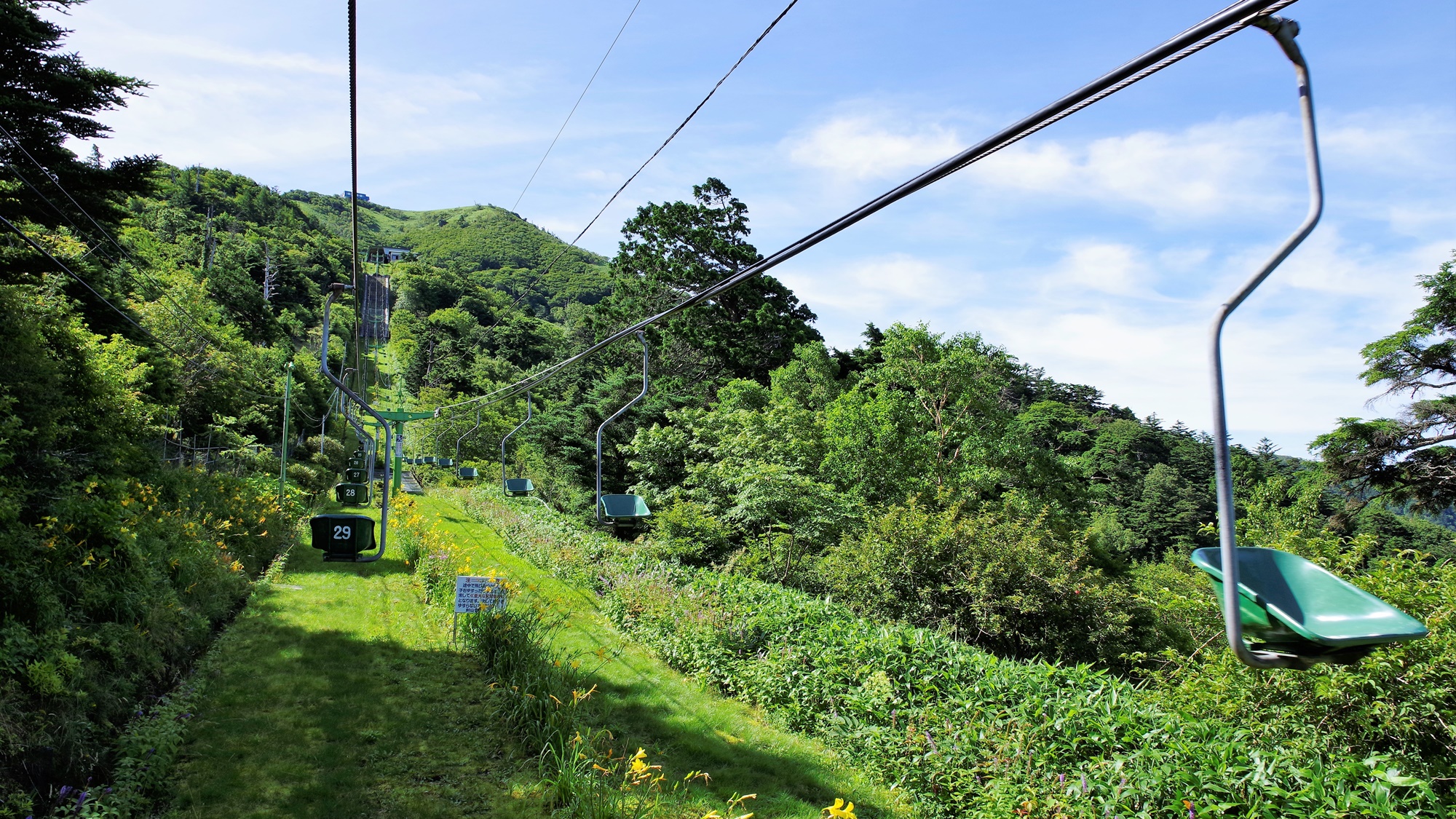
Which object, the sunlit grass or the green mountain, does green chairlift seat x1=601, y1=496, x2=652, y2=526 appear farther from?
the green mountain

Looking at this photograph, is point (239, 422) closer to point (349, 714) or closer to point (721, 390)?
point (721, 390)

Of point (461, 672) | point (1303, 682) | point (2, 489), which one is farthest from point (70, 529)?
point (1303, 682)

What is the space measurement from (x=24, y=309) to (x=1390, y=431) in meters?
29.7

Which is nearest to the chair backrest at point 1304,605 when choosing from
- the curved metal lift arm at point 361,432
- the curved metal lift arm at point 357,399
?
the curved metal lift arm at point 357,399

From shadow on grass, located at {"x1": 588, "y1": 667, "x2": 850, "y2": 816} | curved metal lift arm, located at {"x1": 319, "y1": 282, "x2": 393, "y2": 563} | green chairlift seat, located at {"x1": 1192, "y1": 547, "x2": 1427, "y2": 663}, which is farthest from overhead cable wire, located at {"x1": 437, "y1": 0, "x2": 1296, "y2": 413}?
shadow on grass, located at {"x1": 588, "y1": 667, "x2": 850, "y2": 816}

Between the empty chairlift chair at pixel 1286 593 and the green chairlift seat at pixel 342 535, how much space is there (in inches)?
360

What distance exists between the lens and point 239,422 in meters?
29.8

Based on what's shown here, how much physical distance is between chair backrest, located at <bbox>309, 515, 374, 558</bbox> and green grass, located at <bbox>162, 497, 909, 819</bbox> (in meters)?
2.17

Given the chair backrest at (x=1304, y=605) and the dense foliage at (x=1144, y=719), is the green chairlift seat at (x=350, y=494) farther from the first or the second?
the chair backrest at (x=1304, y=605)

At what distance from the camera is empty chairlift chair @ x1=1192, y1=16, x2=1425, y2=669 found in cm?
204

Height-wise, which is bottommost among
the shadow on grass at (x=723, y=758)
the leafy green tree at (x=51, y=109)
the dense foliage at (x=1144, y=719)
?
the shadow on grass at (x=723, y=758)

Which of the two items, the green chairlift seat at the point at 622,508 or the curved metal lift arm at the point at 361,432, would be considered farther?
the green chairlift seat at the point at 622,508

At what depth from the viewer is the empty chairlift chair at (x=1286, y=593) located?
2043 millimetres

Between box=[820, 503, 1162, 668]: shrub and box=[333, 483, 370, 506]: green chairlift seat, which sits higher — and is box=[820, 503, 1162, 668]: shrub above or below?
below
